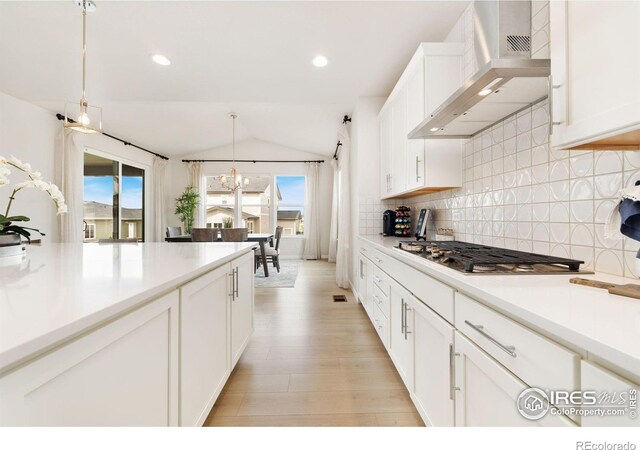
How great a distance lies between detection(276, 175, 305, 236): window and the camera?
25.4 ft

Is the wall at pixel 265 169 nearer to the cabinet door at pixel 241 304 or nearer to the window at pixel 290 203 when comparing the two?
the window at pixel 290 203

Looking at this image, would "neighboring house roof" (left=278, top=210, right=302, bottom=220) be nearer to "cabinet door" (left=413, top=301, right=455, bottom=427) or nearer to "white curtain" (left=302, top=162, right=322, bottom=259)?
"white curtain" (left=302, top=162, right=322, bottom=259)

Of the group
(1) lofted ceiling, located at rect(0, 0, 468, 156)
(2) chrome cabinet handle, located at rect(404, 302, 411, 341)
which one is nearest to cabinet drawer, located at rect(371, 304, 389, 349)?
(2) chrome cabinet handle, located at rect(404, 302, 411, 341)

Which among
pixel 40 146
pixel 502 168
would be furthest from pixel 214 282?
pixel 40 146

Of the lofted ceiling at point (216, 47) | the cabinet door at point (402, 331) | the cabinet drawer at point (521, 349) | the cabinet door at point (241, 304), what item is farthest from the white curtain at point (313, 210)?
the cabinet drawer at point (521, 349)

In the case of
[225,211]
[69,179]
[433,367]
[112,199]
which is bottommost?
[433,367]

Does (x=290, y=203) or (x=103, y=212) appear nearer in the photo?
(x=103, y=212)

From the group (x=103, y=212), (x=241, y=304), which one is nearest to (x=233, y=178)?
(x=103, y=212)

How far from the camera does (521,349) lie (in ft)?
2.33

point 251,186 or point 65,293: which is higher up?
point 251,186

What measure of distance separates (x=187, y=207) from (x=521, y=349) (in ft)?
25.1

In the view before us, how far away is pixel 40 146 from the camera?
414 cm

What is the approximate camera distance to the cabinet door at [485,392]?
0.73 meters

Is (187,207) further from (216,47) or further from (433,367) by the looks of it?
(433,367)
